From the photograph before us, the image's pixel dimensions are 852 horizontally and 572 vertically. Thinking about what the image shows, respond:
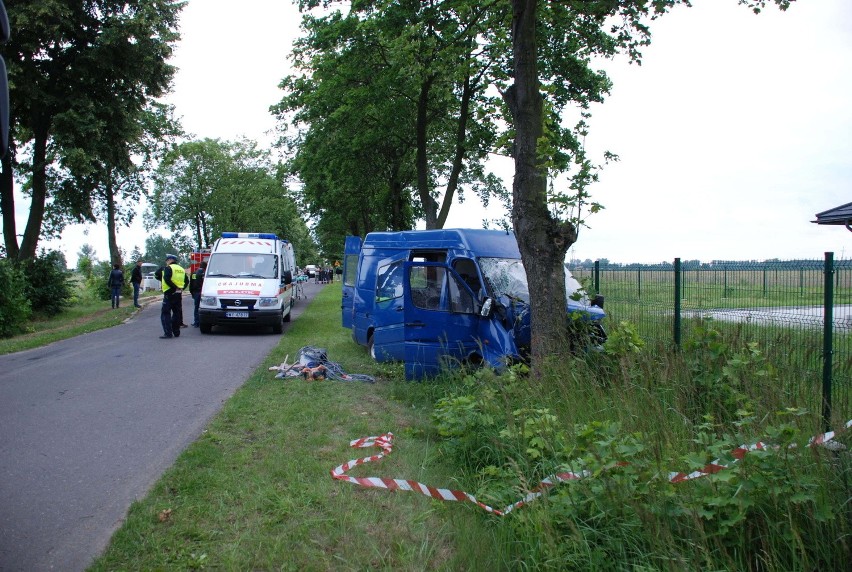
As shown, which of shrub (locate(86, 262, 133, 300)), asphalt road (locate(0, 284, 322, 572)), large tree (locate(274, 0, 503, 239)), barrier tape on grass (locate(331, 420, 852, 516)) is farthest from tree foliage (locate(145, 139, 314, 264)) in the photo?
barrier tape on grass (locate(331, 420, 852, 516))

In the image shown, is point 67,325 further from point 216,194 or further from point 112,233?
point 216,194

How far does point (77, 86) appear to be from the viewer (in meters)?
22.6

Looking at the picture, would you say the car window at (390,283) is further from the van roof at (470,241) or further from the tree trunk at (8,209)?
the tree trunk at (8,209)

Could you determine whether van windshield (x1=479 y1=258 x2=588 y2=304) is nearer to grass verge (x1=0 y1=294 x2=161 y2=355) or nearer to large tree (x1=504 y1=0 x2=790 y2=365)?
large tree (x1=504 y1=0 x2=790 y2=365)

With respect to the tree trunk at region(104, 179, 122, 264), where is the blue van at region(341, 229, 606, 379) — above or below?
below

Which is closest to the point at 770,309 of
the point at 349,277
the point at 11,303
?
the point at 349,277

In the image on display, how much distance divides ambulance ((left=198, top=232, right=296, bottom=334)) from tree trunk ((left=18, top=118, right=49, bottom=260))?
9095 millimetres

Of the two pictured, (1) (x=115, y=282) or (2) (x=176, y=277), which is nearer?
(2) (x=176, y=277)

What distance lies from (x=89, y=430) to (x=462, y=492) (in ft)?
14.5

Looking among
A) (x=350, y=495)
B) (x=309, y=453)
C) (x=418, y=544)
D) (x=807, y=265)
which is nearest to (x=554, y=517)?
(x=418, y=544)

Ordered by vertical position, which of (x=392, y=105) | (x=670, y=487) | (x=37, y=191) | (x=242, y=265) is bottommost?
(x=670, y=487)

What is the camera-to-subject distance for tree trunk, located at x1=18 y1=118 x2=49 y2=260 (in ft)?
74.5

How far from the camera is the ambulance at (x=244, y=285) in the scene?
16469 millimetres

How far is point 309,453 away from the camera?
5828 millimetres
